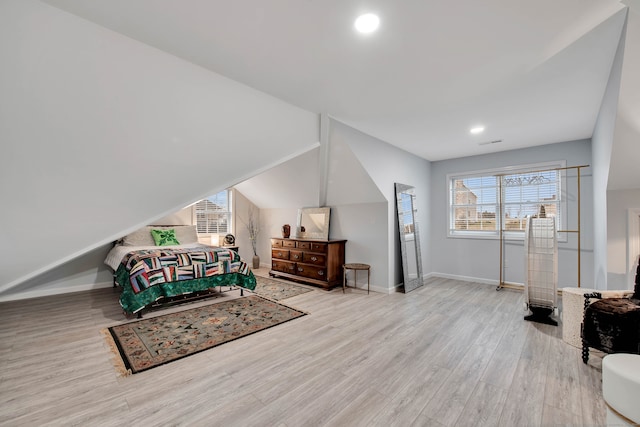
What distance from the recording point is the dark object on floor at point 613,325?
2.26 metres

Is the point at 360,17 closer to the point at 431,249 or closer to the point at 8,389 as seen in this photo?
the point at 8,389

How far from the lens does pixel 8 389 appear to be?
81.5 inches

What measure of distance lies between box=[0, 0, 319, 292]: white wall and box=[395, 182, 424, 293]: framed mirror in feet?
8.06

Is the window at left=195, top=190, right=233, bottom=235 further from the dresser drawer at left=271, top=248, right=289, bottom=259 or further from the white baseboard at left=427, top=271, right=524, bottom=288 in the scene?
the white baseboard at left=427, top=271, right=524, bottom=288

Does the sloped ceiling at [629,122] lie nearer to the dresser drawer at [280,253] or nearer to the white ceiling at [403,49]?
the white ceiling at [403,49]

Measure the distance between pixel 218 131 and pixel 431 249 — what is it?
16.7 ft

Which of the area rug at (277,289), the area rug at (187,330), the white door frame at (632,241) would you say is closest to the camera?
the area rug at (187,330)

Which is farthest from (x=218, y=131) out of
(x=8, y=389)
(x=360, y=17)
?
(x=8, y=389)

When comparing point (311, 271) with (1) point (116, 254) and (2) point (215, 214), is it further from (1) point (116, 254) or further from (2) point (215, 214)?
(1) point (116, 254)

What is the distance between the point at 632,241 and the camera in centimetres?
296

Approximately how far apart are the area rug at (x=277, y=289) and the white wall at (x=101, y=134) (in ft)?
6.76

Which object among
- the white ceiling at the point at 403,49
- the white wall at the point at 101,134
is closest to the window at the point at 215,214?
the white wall at the point at 101,134

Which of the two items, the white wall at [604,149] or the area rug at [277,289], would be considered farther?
the area rug at [277,289]

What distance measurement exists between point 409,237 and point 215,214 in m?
4.44
